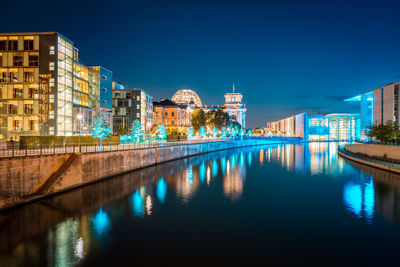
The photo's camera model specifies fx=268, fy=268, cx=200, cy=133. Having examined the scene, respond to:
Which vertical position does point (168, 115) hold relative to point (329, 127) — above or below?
above

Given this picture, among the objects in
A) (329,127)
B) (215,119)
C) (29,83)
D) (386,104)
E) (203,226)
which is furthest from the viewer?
(329,127)

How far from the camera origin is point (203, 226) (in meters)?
18.0

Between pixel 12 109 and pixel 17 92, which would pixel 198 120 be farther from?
pixel 12 109

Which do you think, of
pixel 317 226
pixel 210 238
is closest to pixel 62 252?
pixel 210 238

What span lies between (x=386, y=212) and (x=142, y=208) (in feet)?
64.4

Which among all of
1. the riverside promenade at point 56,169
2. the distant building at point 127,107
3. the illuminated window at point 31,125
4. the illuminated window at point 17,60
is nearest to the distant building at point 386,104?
the riverside promenade at point 56,169

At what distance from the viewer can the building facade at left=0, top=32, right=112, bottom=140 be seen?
39.1 meters

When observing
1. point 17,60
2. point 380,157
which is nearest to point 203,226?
point 17,60

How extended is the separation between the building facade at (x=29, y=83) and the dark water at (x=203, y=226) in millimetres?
18777

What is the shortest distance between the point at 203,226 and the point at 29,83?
118 ft

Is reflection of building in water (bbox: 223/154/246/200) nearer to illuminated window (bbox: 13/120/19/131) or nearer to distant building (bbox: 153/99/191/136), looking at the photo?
illuminated window (bbox: 13/120/19/131)

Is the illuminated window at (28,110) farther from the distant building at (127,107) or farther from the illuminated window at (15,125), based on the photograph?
the distant building at (127,107)

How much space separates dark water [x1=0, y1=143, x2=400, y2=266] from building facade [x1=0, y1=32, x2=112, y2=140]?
1878 cm

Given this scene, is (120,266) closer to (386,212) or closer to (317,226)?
(317,226)
